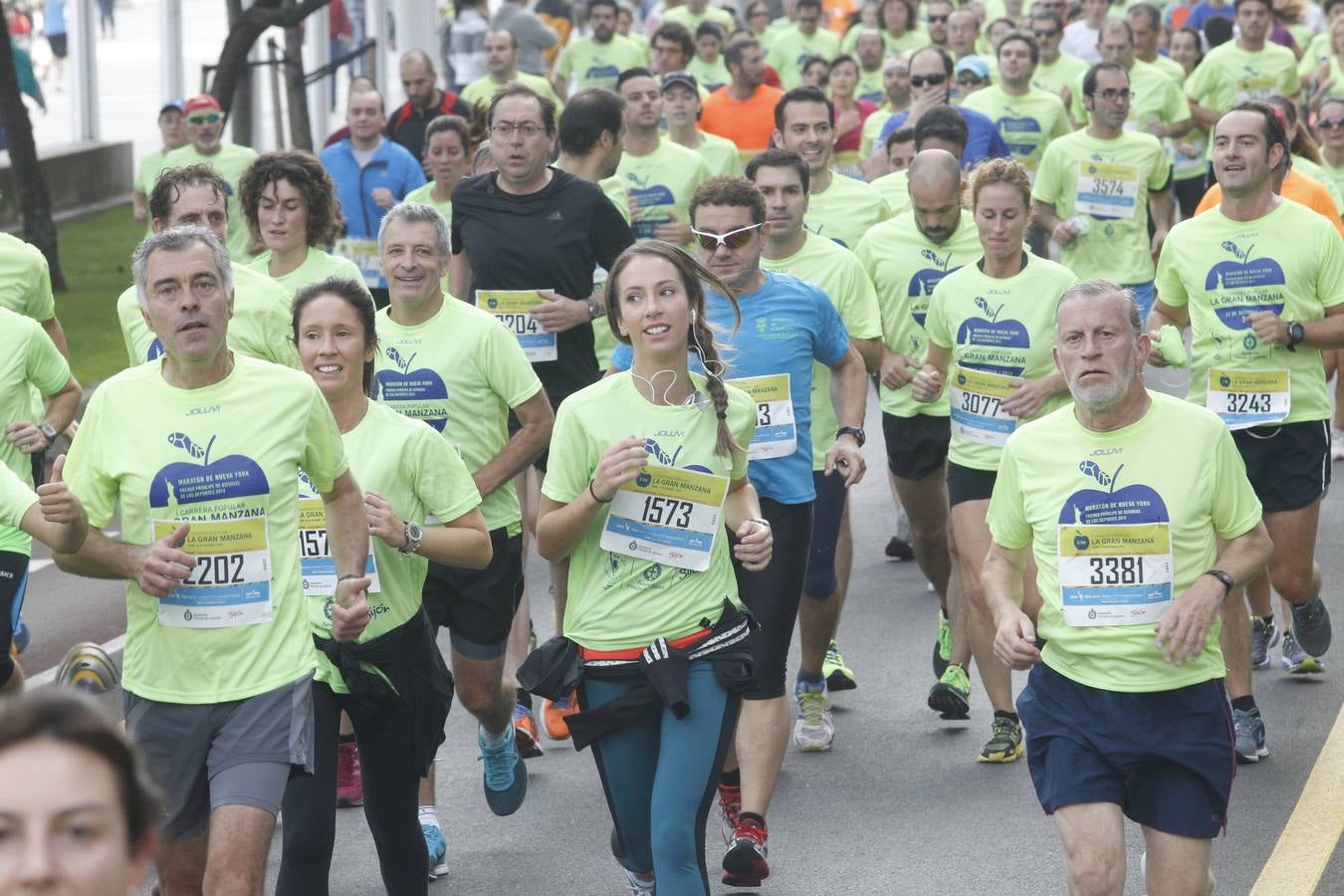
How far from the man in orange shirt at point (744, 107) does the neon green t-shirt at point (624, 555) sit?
9861 mm

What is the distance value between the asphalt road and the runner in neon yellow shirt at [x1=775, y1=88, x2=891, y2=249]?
2.02m

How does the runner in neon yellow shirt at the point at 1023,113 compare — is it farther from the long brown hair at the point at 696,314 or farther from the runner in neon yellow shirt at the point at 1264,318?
the long brown hair at the point at 696,314

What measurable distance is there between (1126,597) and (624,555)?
50.4 inches

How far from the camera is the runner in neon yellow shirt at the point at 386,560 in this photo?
18.8ft


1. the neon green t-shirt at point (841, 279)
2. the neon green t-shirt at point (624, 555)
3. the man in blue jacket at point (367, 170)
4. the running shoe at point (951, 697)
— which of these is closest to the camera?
the neon green t-shirt at point (624, 555)

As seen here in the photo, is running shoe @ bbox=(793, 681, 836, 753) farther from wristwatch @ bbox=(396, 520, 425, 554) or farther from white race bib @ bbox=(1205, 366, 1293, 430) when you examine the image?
wristwatch @ bbox=(396, 520, 425, 554)

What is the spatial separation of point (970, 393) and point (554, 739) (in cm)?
205

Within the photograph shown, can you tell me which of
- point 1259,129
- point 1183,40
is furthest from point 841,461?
point 1183,40

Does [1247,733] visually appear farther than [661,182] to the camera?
No

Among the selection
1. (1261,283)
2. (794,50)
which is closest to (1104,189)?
(1261,283)

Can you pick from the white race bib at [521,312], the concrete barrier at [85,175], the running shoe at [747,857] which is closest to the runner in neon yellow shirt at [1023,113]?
the white race bib at [521,312]

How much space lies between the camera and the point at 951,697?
802 cm

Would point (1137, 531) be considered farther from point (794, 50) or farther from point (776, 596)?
point (794, 50)

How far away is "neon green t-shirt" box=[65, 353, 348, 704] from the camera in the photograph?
16.8ft
